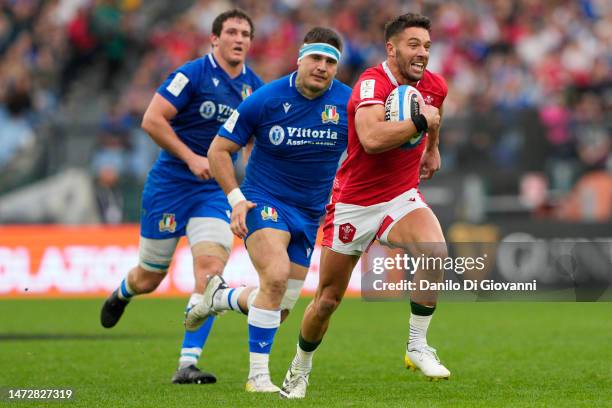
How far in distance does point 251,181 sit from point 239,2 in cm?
1617

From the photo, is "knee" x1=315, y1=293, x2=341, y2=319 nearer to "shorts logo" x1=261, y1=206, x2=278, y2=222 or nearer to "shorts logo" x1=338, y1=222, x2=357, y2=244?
"shorts logo" x1=338, y1=222, x2=357, y2=244

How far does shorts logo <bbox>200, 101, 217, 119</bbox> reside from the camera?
9.80 meters

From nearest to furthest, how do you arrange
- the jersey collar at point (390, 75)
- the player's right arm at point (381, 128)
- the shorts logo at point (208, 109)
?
the player's right arm at point (381, 128) < the jersey collar at point (390, 75) < the shorts logo at point (208, 109)

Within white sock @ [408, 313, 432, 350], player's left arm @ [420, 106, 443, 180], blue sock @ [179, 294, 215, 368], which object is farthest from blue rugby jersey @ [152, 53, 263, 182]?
white sock @ [408, 313, 432, 350]

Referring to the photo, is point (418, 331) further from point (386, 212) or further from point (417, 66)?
point (417, 66)

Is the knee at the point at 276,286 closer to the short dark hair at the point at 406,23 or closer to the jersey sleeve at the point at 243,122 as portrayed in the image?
the jersey sleeve at the point at 243,122

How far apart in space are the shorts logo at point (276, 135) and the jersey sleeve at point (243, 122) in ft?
0.46

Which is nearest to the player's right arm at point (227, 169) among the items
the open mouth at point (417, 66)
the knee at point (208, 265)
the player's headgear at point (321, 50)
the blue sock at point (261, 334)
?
the blue sock at point (261, 334)

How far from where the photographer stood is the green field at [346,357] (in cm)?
799

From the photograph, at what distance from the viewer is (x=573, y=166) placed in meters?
18.5

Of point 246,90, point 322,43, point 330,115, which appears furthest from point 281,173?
point 246,90

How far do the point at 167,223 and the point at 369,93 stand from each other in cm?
306

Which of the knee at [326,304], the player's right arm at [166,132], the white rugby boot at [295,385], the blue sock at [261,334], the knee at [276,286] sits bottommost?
the white rugby boot at [295,385]

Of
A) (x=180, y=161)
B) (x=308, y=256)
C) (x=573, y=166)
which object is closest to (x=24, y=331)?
(x=180, y=161)
